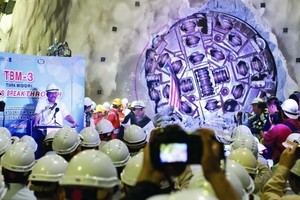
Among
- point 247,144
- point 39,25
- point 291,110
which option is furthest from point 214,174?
point 39,25

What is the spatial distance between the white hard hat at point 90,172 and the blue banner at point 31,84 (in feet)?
21.3

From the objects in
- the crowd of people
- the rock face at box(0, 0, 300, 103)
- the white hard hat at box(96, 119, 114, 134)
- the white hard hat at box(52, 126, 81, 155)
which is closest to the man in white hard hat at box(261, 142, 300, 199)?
the crowd of people

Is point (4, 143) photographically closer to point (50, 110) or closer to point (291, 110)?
point (50, 110)

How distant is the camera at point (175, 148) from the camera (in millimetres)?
2080

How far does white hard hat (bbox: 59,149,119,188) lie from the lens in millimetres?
2529

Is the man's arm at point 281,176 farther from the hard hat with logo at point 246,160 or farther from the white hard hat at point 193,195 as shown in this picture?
the white hard hat at point 193,195

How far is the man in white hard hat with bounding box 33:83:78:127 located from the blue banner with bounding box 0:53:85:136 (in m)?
0.08

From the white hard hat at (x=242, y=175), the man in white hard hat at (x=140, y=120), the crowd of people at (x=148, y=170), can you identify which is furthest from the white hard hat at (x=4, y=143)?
the man in white hard hat at (x=140, y=120)

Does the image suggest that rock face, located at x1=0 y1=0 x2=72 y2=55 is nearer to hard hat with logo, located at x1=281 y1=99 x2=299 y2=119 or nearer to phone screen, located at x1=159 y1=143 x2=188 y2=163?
hard hat with logo, located at x1=281 y1=99 x2=299 y2=119

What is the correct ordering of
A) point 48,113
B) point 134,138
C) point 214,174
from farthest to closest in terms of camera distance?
1. point 48,113
2. point 134,138
3. point 214,174

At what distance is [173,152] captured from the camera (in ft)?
6.84

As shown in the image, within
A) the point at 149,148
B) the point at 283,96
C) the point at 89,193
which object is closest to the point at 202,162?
the point at 149,148

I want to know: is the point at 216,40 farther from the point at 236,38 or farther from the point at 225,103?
the point at 225,103

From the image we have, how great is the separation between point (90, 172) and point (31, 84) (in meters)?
6.97
